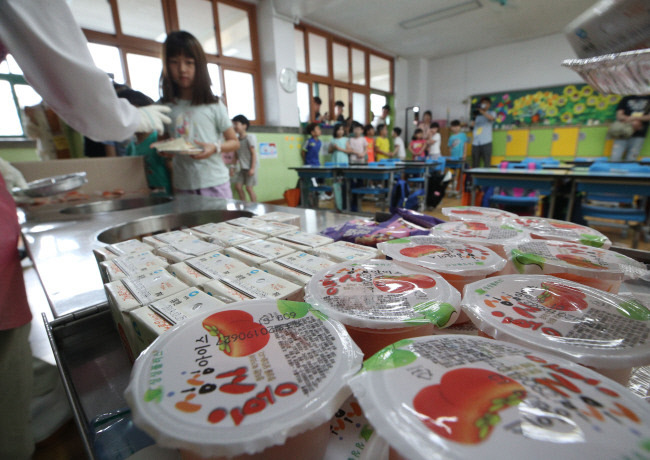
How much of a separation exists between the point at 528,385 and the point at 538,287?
26 centimetres

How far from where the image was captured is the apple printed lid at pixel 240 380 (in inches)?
9.8

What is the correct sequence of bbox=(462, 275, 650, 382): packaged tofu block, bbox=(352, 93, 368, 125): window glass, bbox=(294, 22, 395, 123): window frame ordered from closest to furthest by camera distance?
Answer: bbox=(462, 275, 650, 382): packaged tofu block → bbox=(294, 22, 395, 123): window frame → bbox=(352, 93, 368, 125): window glass

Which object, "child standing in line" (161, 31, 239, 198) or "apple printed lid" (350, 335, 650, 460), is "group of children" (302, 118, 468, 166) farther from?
"apple printed lid" (350, 335, 650, 460)

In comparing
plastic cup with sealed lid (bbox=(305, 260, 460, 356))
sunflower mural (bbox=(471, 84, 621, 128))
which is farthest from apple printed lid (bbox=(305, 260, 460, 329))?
sunflower mural (bbox=(471, 84, 621, 128))

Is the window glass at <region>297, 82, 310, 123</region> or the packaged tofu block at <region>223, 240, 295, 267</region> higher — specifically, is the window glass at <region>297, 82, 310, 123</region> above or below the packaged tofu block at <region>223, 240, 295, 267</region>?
above

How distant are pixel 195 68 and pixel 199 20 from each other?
449 cm

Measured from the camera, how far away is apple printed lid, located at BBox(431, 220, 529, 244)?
72 centimetres

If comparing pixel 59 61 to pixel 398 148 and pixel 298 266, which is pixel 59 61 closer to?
pixel 298 266

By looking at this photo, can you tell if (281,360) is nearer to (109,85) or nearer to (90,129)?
(109,85)

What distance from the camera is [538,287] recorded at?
1.57 feet

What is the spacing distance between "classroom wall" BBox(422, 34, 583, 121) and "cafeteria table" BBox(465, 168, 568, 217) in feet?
21.2

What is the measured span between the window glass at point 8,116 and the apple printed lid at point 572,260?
5396mm

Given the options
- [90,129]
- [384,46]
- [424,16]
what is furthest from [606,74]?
[384,46]

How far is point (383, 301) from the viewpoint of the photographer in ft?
1.47
